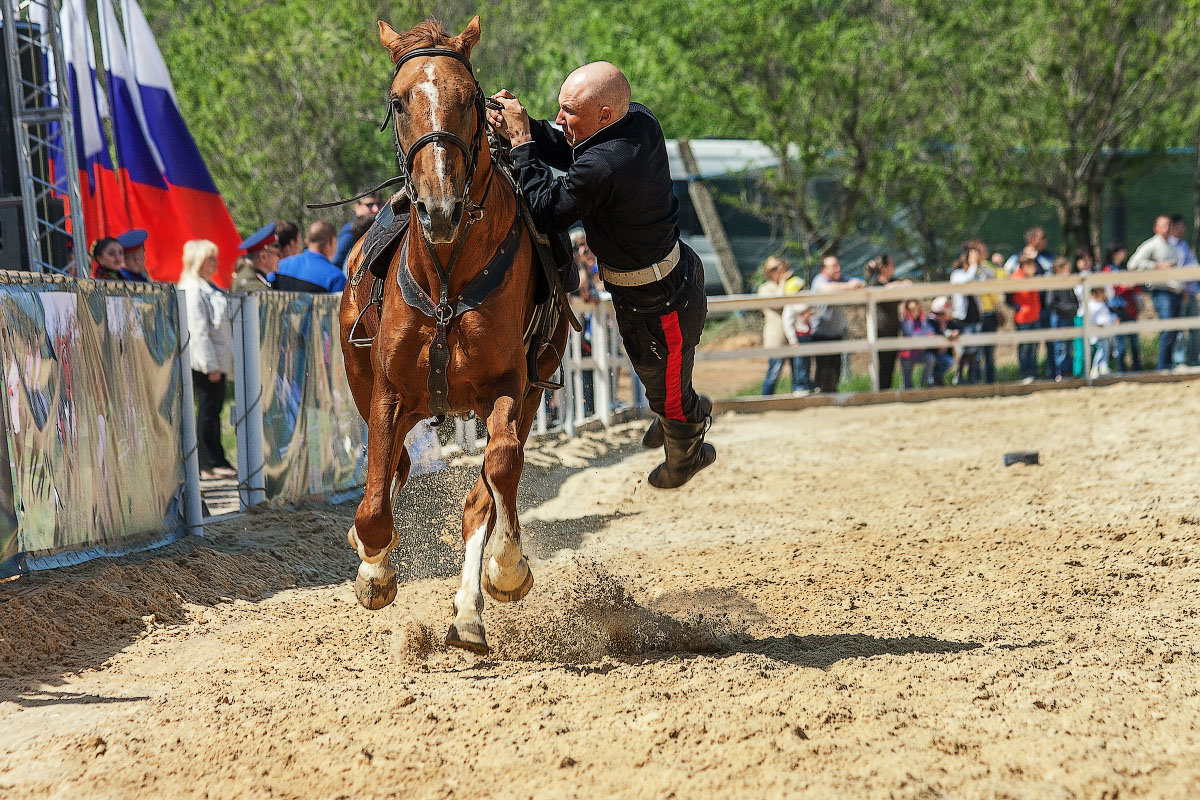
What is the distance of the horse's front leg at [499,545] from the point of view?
15.4 feet

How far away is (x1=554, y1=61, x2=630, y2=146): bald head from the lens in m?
5.02

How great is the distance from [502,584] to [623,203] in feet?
5.66

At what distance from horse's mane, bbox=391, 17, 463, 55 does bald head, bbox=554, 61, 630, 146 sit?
58cm

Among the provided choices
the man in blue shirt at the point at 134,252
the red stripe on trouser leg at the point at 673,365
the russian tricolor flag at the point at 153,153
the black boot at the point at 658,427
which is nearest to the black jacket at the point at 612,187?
the red stripe on trouser leg at the point at 673,365

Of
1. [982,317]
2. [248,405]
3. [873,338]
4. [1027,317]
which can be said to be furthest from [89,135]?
[1027,317]

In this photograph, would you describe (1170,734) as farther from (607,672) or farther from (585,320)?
(585,320)

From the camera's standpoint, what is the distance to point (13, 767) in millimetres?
3691

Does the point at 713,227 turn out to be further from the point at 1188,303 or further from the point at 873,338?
the point at 1188,303

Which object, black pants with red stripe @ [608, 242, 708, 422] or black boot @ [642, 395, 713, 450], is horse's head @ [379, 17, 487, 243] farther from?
black boot @ [642, 395, 713, 450]

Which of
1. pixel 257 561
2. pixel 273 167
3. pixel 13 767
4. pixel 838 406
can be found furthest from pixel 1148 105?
pixel 13 767

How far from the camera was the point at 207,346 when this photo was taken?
27.4 ft

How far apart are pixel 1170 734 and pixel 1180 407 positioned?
9.86 metres

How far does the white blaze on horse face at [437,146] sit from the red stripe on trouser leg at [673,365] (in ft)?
6.10

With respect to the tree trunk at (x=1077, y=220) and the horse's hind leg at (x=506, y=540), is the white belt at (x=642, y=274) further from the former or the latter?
the tree trunk at (x=1077, y=220)
